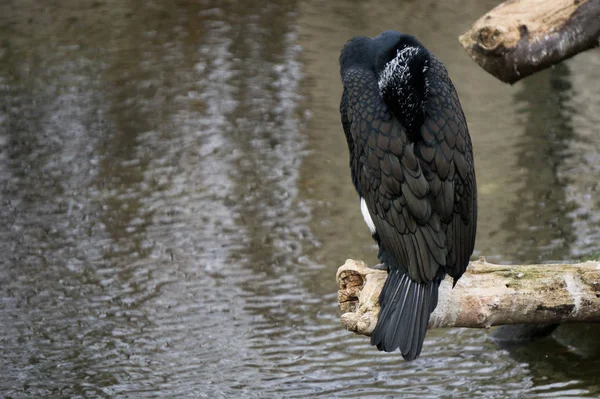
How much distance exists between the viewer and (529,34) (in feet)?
13.3

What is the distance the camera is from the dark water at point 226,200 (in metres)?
4.25

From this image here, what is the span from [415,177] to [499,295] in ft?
1.77

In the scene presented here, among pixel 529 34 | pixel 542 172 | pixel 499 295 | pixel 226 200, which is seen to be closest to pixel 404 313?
pixel 499 295

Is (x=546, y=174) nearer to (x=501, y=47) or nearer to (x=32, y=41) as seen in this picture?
(x=501, y=47)

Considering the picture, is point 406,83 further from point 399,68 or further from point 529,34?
point 529,34

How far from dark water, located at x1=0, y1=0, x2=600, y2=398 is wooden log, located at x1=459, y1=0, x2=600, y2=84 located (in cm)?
131

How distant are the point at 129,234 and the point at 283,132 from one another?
1977mm

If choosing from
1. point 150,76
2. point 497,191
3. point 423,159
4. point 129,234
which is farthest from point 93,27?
point 423,159

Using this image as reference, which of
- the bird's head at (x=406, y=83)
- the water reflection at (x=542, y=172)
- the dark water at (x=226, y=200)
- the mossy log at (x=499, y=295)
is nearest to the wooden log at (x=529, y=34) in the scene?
the bird's head at (x=406, y=83)

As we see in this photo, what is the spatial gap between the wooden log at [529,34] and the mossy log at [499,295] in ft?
3.45

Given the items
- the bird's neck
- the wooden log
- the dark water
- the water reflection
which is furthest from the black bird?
the water reflection

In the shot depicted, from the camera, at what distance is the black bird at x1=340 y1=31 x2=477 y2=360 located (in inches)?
126

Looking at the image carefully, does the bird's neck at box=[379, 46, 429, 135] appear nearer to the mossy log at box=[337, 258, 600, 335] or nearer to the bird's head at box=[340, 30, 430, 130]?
the bird's head at box=[340, 30, 430, 130]

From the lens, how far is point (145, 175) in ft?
21.4
